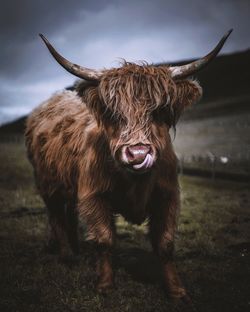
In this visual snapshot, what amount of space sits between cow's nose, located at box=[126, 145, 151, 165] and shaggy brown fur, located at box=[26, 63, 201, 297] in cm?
6

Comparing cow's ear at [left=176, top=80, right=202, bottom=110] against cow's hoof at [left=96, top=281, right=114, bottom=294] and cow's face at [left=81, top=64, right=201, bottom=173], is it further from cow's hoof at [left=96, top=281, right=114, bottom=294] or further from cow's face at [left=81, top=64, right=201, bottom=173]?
cow's hoof at [left=96, top=281, right=114, bottom=294]

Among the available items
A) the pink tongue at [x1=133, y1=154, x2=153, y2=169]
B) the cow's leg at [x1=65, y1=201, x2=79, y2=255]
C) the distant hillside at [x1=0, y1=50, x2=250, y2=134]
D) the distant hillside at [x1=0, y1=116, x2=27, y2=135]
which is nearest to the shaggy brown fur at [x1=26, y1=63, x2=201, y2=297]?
the pink tongue at [x1=133, y1=154, x2=153, y2=169]

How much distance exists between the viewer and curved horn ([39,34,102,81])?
3.70m

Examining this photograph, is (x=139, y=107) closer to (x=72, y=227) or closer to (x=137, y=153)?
(x=137, y=153)

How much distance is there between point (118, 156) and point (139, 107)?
0.45 m

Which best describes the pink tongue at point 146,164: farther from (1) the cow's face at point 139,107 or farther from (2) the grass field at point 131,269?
(2) the grass field at point 131,269

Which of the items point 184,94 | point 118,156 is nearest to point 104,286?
point 118,156

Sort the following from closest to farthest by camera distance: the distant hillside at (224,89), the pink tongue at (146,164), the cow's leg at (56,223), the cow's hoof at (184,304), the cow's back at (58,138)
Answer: the pink tongue at (146,164) → the cow's hoof at (184,304) → the cow's back at (58,138) → the cow's leg at (56,223) → the distant hillside at (224,89)

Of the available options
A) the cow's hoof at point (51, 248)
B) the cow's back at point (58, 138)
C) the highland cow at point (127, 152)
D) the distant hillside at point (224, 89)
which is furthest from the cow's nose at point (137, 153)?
the distant hillside at point (224, 89)

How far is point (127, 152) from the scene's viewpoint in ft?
11.0

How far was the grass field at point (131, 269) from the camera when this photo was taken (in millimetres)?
3832

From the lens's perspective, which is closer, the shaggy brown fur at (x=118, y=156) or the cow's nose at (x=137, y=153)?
the cow's nose at (x=137, y=153)

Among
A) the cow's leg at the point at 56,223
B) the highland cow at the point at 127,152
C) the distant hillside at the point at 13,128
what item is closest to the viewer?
the highland cow at the point at 127,152

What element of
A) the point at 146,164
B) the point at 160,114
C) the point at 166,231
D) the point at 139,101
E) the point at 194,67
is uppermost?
the point at 194,67
